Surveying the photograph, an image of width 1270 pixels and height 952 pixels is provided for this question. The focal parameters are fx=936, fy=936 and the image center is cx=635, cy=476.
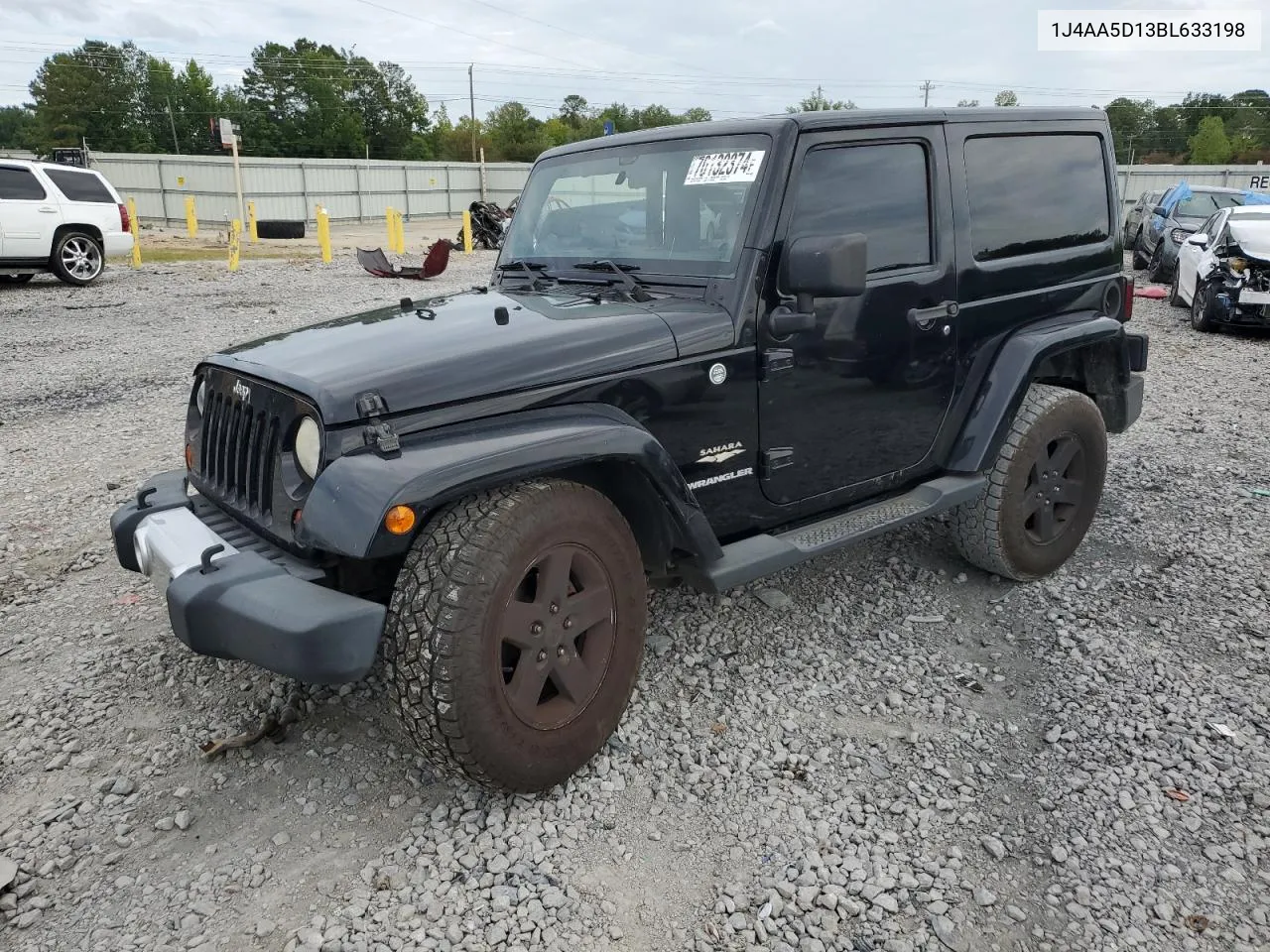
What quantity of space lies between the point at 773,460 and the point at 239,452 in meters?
1.77

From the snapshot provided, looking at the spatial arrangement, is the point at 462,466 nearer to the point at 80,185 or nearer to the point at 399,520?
the point at 399,520

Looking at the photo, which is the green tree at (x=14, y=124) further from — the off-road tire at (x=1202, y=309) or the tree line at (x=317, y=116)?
the off-road tire at (x=1202, y=309)

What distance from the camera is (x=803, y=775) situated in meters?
2.91

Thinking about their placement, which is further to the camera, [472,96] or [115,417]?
[472,96]

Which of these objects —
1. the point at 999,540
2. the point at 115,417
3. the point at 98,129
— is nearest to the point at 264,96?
the point at 98,129

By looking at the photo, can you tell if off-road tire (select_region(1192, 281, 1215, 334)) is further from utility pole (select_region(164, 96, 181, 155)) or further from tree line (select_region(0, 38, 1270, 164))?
utility pole (select_region(164, 96, 181, 155))

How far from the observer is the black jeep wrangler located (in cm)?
244

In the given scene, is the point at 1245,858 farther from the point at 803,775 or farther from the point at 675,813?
the point at 675,813

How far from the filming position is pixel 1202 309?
10930mm

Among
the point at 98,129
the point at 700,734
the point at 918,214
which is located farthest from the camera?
the point at 98,129

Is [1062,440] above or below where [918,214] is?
below

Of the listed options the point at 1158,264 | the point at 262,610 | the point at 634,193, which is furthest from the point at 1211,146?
the point at 262,610

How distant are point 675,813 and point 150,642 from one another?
7.35 feet

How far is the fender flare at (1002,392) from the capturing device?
12.5ft
